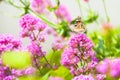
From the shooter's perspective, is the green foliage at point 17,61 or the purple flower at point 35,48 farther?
the purple flower at point 35,48

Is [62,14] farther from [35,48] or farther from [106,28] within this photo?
[106,28]

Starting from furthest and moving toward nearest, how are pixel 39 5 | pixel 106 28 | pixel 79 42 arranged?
1. pixel 39 5
2. pixel 79 42
3. pixel 106 28

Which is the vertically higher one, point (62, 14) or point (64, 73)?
point (62, 14)

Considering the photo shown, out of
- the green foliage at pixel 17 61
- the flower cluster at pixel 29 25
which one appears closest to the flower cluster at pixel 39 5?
the flower cluster at pixel 29 25

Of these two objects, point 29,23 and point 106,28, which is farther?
point 29,23

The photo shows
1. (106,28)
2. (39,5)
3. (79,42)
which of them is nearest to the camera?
(106,28)

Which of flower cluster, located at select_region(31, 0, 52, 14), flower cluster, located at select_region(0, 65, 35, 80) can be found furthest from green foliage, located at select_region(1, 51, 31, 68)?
flower cluster, located at select_region(31, 0, 52, 14)

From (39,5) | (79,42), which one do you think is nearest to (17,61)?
(79,42)

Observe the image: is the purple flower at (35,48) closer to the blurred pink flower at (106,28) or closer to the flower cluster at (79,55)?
the flower cluster at (79,55)
